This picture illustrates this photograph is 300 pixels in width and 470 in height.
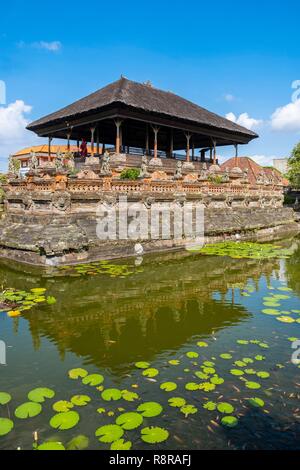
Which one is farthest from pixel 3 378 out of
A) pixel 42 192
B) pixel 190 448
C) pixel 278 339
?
pixel 42 192

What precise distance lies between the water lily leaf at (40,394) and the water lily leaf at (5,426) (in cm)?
41

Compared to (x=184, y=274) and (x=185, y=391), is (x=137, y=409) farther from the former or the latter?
(x=184, y=274)

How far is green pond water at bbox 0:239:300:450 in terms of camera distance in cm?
361

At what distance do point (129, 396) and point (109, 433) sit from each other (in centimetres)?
69

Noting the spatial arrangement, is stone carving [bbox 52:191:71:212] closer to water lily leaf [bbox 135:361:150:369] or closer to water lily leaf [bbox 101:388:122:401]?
water lily leaf [bbox 135:361:150:369]

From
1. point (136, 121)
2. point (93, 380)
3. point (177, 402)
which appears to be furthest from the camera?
point (136, 121)

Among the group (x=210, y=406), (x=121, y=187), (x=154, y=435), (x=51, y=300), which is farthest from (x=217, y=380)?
(x=121, y=187)

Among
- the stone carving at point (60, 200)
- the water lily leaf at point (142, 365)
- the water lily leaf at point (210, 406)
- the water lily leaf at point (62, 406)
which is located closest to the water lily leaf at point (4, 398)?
the water lily leaf at point (62, 406)

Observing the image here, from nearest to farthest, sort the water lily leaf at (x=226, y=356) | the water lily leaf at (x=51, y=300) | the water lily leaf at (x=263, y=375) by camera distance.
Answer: the water lily leaf at (x=263, y=375) < the water lily leaf at (x=226, y=356) < the water lily leaf at (x=51, y=300)

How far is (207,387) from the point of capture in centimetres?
438

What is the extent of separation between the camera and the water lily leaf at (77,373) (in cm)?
467

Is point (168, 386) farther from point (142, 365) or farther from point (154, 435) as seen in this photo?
point (154, 435)

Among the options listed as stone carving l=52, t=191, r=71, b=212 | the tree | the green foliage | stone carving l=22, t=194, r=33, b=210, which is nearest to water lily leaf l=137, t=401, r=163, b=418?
stone carving l=52, t=191, r=71, b=212

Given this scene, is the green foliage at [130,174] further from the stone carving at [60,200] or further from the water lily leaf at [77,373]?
the water lily leaf at [77,373]
